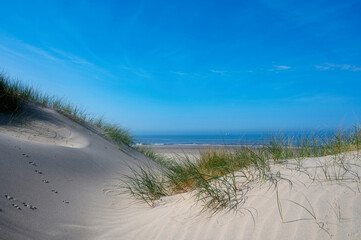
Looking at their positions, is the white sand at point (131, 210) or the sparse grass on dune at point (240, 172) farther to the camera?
the sparse grass on dune at point (240, 172)

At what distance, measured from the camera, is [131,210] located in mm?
3150

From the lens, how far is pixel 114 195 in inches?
150

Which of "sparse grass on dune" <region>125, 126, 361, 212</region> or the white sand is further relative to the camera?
"sparse grass on dune" <region>125, 126, 361, 212</region>

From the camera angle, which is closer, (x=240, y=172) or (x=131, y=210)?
(x=240, y=172)

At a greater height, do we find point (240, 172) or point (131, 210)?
point (240, 172)

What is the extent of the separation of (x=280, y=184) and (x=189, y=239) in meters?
1.08

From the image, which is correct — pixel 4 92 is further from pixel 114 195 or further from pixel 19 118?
pixel 114 195

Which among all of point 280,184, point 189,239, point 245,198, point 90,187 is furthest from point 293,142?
point 90,187

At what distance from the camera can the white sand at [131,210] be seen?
1874mm

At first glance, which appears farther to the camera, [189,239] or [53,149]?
[53,149]

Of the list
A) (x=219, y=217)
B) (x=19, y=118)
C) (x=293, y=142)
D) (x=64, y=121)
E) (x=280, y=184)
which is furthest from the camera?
(x=64, y=121)

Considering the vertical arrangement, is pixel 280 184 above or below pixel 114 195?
above

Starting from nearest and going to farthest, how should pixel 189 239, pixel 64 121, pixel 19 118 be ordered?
pixel 189 239 → pixel 19 118 → pixel 64 121

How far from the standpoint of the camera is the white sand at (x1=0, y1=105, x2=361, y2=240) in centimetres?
187
